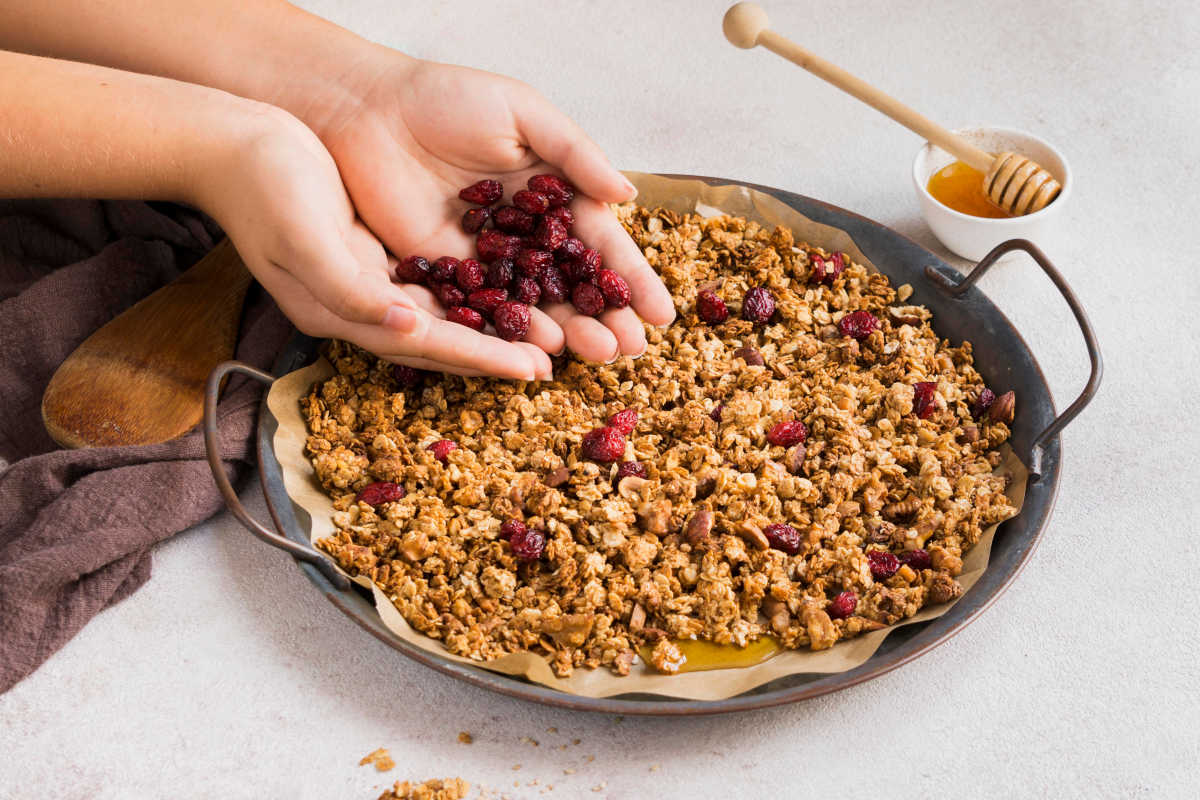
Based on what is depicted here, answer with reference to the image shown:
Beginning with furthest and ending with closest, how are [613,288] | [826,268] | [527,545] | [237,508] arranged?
1. [826,268]
2. [613,288]
3. [527,545]
4. [237,508]

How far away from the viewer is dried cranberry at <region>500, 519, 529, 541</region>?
1.31m

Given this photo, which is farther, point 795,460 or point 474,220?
point 474,220

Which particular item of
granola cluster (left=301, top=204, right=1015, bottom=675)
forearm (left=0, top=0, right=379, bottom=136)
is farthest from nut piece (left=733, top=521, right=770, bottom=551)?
forearm (left=0, top=0, right=379, bottom=136)

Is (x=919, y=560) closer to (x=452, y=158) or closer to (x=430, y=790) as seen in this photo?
(x=430, y=790)

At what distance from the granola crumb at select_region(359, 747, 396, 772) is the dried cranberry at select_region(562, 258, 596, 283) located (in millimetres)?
676

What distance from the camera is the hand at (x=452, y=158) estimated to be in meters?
1.56

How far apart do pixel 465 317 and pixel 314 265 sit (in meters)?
0.22

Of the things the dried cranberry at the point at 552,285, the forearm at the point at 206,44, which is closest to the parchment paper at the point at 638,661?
the dried cranberry at the point at 552,285

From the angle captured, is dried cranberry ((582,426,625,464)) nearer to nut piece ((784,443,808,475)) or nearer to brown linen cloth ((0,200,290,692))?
nut piece ((784,443,808,475))

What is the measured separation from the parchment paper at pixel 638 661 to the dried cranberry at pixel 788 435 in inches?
10.1

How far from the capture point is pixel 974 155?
1.75 metres

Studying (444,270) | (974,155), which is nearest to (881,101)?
(974,155)

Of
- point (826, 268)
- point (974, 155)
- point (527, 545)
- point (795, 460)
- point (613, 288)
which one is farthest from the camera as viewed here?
point (974, 155)

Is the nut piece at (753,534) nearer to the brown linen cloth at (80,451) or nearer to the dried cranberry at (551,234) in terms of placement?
the dried cranberry at (551,234)
